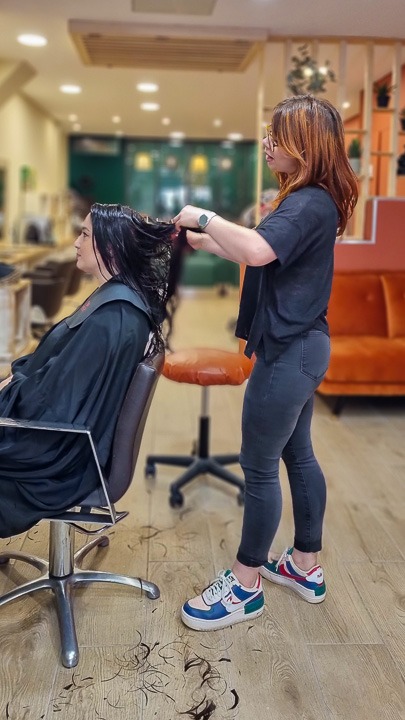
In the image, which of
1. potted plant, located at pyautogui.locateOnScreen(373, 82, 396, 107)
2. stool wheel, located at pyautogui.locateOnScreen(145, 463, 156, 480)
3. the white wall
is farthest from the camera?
the white wall

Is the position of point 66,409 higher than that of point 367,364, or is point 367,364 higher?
point 66,409

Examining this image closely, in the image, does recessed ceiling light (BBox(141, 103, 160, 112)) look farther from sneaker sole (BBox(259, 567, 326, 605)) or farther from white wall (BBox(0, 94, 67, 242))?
sneaker sole (BBox(259, 567, 326, 605))

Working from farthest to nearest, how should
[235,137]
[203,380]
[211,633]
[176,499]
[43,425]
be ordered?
[235,137] < [176,499] < [203,380] < [211,633] < [43,425]

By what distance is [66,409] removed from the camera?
5.81 ft

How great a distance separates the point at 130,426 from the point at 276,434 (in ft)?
1.30

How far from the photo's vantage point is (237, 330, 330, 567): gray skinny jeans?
1.84 meters

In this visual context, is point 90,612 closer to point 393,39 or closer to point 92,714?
point 92,714

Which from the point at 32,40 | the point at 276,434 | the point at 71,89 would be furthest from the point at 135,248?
the point at 71,89

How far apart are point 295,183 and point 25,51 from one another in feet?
14.3

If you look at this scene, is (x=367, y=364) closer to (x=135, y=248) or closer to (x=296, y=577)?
(x=296, y=577)

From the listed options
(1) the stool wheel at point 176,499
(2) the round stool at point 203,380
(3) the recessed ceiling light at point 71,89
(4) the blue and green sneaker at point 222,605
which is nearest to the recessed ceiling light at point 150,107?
(3) the recessed ceiling light at point 71,89

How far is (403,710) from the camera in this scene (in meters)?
1.70

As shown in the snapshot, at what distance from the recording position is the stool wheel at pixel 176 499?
9.41 feet

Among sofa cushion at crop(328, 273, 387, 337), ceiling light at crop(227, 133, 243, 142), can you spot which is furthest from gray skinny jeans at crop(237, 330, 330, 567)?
ceiling light at crop(227, 133, 243, 142)
